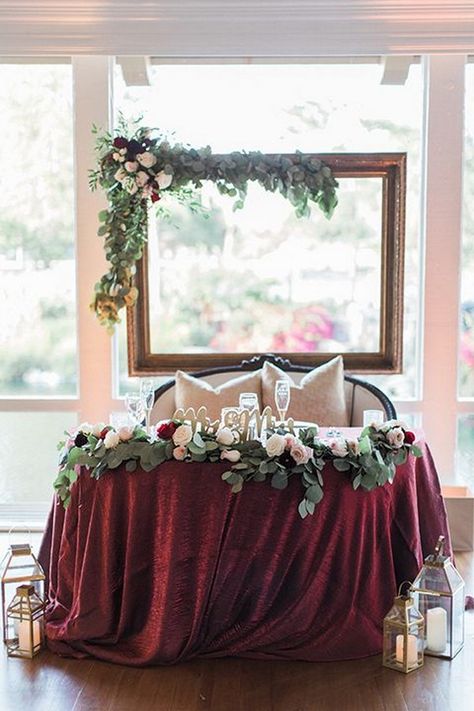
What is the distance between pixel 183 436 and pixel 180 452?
6cm

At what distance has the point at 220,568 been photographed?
3.46 metres

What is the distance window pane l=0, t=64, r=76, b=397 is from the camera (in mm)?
5316

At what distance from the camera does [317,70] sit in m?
5.21

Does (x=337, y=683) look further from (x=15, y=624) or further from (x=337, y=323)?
(x=337, y=323)

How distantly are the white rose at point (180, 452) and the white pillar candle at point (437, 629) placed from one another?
44.1 inches

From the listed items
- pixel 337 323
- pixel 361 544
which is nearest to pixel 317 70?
pixel 337 323

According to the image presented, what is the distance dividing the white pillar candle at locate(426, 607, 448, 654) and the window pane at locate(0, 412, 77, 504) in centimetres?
260

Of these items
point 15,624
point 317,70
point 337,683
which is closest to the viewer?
point 337,683

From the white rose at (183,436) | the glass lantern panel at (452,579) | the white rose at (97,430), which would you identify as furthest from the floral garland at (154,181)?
the glass lantern panel at (452,579)

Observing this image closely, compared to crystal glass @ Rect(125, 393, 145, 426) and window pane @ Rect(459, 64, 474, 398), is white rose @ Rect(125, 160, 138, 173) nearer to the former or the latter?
crystal glass @ Rect(125, 393, 145, 426)

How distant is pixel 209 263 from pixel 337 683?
8.73ft

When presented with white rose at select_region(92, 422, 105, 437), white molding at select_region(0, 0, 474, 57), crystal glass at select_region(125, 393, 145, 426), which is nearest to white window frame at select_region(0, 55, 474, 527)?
white molding at select_region(0, 0, 474, 57)

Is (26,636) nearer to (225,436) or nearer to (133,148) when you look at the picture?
(225,436)

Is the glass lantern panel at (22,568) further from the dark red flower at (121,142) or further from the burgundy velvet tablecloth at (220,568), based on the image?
the dark red flower at (121,142)
